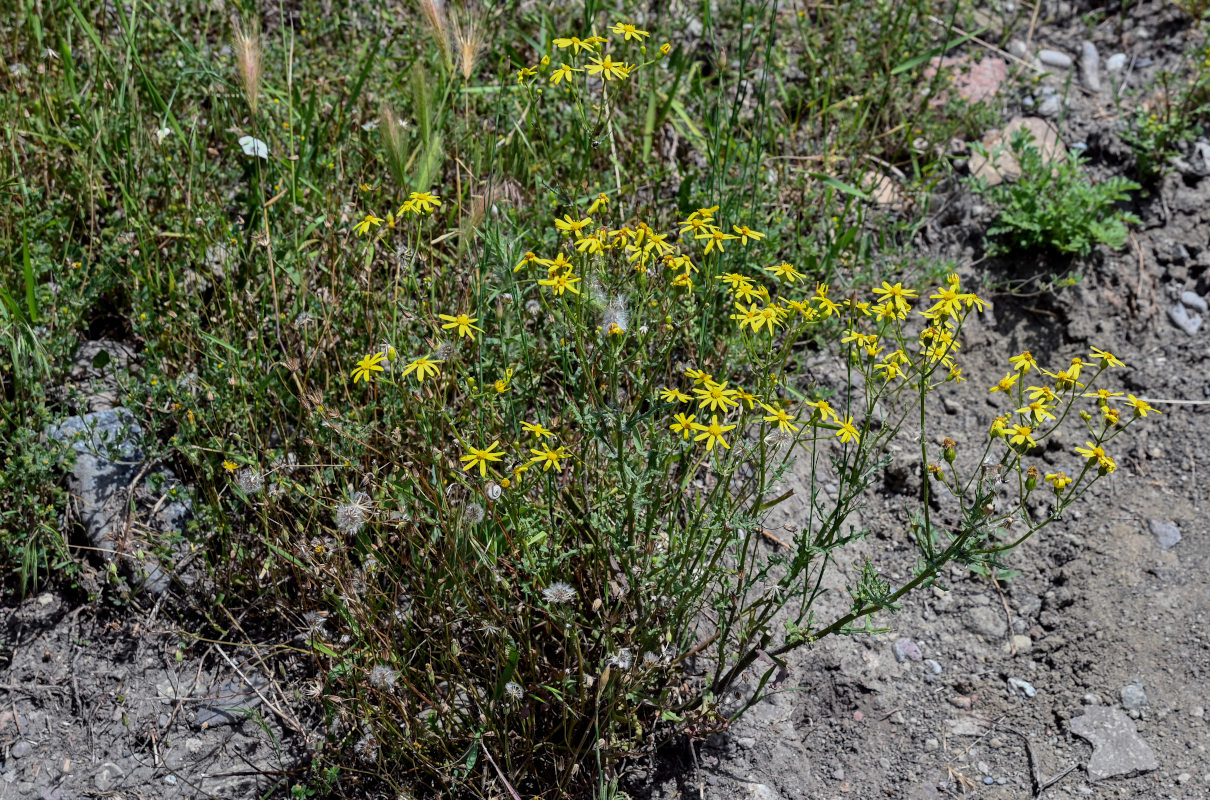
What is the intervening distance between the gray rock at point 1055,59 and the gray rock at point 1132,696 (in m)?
2.72

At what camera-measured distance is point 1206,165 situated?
3.51m

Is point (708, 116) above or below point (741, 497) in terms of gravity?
above

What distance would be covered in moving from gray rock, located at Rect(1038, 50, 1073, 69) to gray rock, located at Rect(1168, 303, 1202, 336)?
1.33 metres

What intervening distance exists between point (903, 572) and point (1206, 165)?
79.1 inches

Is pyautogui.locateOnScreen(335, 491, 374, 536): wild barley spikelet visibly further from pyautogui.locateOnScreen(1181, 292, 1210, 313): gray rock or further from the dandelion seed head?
pyautogui.locateOnScreen(1181, 292, 1210, 313): gray rock

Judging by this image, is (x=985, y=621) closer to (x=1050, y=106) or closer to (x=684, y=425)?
(x=684, y=425)

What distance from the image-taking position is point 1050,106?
12.8ft

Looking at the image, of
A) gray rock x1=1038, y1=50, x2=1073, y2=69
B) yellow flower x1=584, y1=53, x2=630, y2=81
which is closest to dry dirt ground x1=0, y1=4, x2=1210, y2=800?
yellow flower x1=584, y1=53, x2=630, y2=81

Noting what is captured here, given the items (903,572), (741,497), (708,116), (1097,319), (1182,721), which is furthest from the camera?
(708,116)

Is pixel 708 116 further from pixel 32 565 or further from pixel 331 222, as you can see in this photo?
pixel 32 565

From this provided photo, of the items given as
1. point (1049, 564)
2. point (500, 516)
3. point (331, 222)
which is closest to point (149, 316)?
point (331, 222)

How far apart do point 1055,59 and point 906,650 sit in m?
2.77

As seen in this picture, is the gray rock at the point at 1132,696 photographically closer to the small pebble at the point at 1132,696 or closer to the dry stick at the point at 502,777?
the small pebble at the point at 1132,696

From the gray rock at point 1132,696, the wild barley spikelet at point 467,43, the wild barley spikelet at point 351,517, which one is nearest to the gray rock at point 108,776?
the wild barley spikelet at point 351,517
